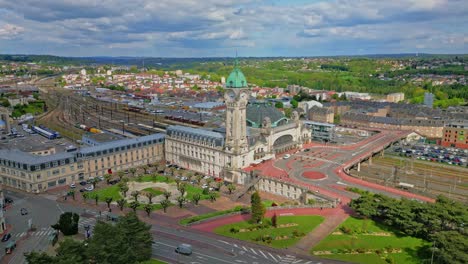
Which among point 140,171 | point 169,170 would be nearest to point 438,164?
point 169,170

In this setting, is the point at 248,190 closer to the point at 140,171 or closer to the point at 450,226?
the point at 140,171

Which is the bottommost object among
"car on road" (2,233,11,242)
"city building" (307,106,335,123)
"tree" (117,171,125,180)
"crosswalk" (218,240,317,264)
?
"car on road" (2,233,11,242)

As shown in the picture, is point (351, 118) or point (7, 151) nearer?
point (7, 151)

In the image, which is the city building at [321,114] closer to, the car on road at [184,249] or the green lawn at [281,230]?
the green lawn at [281,230]

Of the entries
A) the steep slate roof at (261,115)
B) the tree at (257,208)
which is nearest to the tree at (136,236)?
the tree at (257,208)

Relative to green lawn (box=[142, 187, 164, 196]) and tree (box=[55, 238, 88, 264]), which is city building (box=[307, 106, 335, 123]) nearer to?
green lawn (box=[142, 187, 164, 196])

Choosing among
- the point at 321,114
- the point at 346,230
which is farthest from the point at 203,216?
the point at 321,114

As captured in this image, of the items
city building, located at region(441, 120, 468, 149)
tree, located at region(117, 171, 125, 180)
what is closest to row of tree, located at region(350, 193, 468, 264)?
tree, located at region(117, 171, 125, 180)
